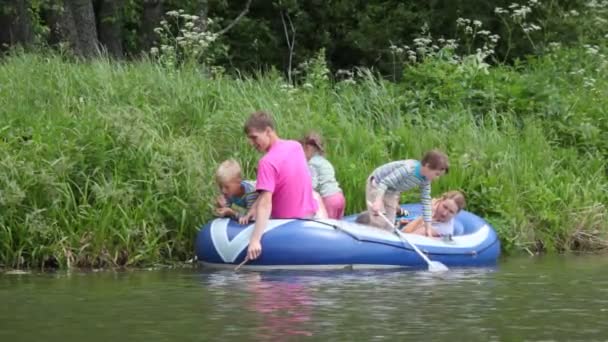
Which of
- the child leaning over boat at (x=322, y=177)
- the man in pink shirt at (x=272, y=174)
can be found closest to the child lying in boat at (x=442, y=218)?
the child leaning over boat at (x=322, y=177)

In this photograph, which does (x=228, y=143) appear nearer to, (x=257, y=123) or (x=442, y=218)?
(x=257, y=123)

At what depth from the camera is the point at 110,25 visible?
21.6 metres

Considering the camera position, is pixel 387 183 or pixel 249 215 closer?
pixel 249 215

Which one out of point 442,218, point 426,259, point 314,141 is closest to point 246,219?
point 314,141

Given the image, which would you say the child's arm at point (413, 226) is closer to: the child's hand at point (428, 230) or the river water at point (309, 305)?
the child's hand at point (428, 230)

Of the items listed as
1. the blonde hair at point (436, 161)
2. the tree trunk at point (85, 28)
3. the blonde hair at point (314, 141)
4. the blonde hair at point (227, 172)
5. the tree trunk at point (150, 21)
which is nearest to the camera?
the blonde hair at point (436, 161)

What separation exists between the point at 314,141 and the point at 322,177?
340mm

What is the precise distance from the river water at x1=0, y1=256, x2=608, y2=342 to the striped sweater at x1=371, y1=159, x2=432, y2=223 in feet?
2.44

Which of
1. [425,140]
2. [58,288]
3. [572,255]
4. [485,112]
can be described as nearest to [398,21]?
[485,112]

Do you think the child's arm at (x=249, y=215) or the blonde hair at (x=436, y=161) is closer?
the child's arm at (x=249, y=215)

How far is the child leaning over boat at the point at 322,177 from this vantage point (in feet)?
43.6

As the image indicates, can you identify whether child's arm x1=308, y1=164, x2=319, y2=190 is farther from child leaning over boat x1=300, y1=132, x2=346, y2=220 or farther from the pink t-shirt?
the pink t-shirt

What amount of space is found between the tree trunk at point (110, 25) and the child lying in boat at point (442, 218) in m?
9.13

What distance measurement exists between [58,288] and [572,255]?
5.36 m
